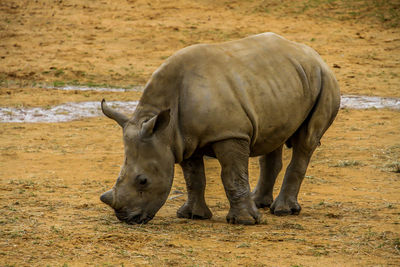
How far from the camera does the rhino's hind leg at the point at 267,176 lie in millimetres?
7469

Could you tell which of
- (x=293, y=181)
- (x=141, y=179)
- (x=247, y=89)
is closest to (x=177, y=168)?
(x=293, y=181)

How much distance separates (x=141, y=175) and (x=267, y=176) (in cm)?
191

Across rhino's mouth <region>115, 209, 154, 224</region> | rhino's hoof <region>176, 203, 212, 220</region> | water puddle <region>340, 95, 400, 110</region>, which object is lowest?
water puddle <region>340, 95, 400, 110</region>

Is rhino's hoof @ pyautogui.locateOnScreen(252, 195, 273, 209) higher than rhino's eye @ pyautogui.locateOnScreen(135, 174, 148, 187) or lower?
lower

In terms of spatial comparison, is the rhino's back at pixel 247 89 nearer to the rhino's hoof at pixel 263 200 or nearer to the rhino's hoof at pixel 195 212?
the rhino's hoof at pixel 195 212

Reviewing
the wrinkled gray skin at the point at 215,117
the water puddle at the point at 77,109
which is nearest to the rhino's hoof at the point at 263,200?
the wrinkled gray skin at the point at 215,117

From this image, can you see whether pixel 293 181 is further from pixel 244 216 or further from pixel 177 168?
pixel 177 168

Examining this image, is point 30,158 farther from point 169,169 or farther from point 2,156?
point 169,169

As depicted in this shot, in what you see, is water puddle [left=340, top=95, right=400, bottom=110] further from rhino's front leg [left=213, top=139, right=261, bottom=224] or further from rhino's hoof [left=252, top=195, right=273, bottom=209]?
rhino's front leg [left=213, top=139, right=261, bottom=224]

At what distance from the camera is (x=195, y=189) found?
6672mm

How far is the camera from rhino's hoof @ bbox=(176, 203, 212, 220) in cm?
664

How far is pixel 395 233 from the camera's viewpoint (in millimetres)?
6023

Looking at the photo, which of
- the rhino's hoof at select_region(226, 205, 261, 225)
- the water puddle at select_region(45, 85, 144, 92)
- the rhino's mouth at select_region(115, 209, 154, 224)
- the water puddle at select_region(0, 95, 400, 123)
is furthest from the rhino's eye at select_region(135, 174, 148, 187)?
the water puddle at select_region(45, 85, 144, 92)

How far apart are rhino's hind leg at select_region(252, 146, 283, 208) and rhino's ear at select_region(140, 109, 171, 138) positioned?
6.12 ft
